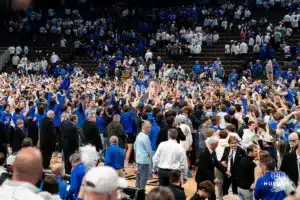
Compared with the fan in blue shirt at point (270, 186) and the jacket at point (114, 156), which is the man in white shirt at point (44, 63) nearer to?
the jacket at point (114, 156)

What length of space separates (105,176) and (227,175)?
19.1 ft

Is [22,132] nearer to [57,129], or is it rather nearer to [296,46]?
[57,129]

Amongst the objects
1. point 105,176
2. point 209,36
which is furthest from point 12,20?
point 105,176

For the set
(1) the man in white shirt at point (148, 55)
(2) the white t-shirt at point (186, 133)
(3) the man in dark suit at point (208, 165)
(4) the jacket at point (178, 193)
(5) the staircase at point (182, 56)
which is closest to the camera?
(4) the jacket at point (178, 193)

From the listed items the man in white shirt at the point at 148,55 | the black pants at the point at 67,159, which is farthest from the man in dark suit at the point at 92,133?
the man in white shirt at the point at 148,55

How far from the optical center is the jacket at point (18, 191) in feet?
11.9

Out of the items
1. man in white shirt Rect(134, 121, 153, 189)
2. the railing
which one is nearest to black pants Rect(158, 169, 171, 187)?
man in white shirt Rect(134, 121, 153, 189)

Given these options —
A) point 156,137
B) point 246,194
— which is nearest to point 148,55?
point 156,137

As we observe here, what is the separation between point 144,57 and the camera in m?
32.3

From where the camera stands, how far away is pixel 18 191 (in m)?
3.66

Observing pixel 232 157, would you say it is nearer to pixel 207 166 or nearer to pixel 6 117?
pixel 207 166

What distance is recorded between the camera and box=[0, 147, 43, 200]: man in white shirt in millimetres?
3646

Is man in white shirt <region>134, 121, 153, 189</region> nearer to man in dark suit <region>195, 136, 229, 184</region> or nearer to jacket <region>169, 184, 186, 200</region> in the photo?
man in dark suit <region>195, 136, 229, 184</region>

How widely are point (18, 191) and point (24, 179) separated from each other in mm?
175
